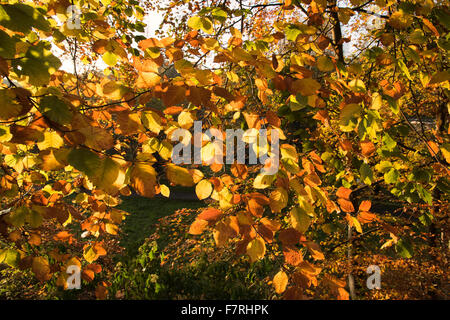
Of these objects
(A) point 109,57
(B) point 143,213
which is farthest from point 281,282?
(B) point 143,213

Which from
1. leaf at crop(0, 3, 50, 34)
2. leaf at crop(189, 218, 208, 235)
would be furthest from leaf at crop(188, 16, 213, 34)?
leaf at crop(189, 218, 208, 235)

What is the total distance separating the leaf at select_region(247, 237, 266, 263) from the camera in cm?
97

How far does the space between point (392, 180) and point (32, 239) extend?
7.26 ft

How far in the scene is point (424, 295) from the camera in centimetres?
338

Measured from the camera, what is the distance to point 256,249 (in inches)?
38.8

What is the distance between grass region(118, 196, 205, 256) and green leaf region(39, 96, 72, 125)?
6.58m

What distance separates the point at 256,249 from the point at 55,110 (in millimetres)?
837

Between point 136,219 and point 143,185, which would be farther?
point 136,219

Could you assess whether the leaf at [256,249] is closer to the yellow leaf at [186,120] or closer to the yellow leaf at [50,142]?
the yellow leaf at [186,120]

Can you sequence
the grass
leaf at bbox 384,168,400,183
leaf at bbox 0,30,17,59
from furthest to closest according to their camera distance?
the grass → leaf at bbox 384,168,400,183 → leaf at bbox 0,30,17,59

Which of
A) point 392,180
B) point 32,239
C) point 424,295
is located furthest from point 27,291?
point 424,295

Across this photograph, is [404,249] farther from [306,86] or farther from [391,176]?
[306,86]

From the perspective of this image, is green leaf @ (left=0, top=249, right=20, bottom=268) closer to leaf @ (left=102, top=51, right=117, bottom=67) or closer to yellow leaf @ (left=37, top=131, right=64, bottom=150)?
yellow leaf @ (left=37, top=131, right=64, bottom=150)
